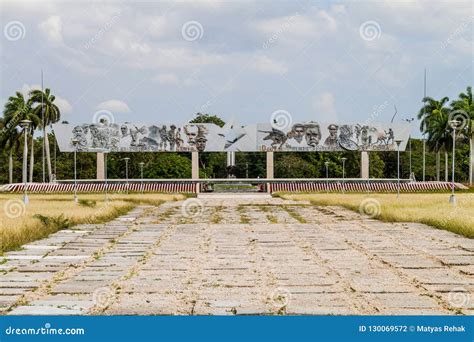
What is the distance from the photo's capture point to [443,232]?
16.2 m

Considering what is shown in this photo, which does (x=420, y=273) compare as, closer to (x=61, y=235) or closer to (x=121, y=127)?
(x=61, y=235)

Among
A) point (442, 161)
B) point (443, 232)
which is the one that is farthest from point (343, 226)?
point (442, 161)

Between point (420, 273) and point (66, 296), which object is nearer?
point (66, 296)

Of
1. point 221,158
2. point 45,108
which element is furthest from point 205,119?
point 45,108

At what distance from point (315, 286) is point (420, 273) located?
1.94m

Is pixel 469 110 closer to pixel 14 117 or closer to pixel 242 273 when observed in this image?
pixel 14 117

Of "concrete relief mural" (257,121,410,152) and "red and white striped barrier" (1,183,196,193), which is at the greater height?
"concrete relief mural" (257,121,410,152)
